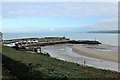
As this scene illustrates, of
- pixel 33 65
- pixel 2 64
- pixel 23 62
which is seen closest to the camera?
pixel 33 65

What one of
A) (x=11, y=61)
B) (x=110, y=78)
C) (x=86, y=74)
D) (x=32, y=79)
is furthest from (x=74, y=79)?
(x=11, y=61)

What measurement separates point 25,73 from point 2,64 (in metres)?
7.15

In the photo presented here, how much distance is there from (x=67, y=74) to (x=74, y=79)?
0.49 m

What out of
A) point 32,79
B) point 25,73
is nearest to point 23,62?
point 25,73

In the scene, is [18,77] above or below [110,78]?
below

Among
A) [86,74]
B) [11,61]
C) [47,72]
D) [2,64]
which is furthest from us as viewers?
[2,64]

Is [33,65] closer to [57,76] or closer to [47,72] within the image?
[47,72]

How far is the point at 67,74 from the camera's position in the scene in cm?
815

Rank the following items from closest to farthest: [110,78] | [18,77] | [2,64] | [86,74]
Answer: [110,78], [86,74], [18,77], [2,64]

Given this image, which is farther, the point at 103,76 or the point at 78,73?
the point at 78,73

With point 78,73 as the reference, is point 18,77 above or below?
below

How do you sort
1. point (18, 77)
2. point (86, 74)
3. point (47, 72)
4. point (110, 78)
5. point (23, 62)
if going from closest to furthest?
1. point (110, 78)
2. point (86, 74)
3. point (47, 72)
4. point (23, 62)
5. point (18, 77)

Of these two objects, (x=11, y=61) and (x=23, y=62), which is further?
(x=11, y=61)

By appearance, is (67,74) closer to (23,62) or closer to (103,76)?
(103,76)
